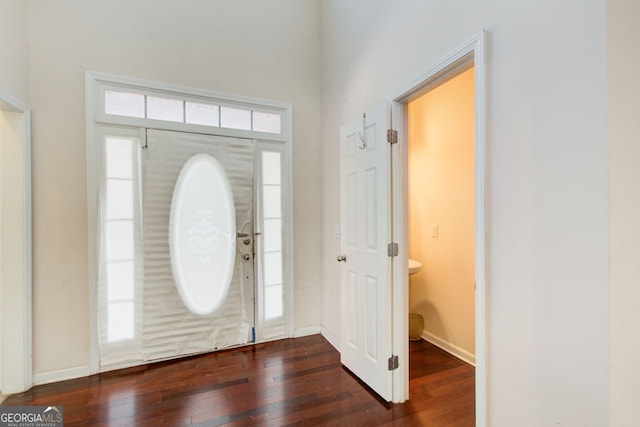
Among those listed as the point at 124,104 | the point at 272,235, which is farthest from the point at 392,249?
the point at 124,104

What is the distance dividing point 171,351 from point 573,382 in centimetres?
288

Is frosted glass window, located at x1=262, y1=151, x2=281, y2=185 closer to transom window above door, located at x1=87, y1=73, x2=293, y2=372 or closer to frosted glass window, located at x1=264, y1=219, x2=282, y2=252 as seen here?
transom window above door, located at x1=87, y1=73, x2=293, y2=372

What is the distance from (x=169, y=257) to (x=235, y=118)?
152cm

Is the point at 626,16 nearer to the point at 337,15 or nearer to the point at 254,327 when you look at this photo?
the point at 337,15

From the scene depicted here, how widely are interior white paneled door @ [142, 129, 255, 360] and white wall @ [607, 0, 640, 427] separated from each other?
2.59 meters

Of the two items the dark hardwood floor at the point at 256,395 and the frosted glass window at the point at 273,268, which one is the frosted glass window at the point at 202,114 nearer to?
the frosted glass window at the point at 273,268

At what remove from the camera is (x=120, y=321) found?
2.42 m

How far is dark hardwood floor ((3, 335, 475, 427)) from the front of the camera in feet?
6.03

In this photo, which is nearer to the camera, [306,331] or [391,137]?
[391,137]

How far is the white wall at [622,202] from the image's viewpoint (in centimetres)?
92

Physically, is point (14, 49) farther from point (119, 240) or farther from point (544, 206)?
point (544, 206)

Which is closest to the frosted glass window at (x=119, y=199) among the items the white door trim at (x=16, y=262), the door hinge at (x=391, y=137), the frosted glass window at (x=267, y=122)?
the white door trim at (x=16, y=262)

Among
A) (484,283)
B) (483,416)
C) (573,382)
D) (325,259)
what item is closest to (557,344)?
(573,382)

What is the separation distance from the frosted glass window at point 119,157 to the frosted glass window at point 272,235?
4.35 feet
